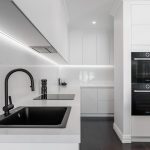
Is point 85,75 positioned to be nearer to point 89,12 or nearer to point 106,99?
point 106,99

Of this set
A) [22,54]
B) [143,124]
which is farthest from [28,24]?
[143,124]

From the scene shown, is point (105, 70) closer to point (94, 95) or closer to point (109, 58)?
point (109, 58)

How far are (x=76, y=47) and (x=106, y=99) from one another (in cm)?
169

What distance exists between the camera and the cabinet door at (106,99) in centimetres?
504

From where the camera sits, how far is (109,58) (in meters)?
5.30

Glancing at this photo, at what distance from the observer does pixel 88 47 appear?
17.5 ft

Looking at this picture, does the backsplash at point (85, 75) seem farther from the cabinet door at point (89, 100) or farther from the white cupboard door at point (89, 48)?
the cabinet door at point (89, 100)

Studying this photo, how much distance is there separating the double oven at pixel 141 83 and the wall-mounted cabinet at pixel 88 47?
211 centimetres

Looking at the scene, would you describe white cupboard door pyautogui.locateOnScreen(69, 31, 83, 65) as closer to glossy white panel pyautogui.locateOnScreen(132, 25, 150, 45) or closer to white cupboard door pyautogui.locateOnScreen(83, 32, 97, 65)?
white cupboard door pyautogui.locateOnScreen(83, 32, 97, 65)

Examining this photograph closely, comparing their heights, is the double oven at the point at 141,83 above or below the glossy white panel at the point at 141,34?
below

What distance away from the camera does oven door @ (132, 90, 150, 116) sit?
3195 mm

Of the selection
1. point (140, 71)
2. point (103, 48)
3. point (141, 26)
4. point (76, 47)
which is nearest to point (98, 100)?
point (103, 48)

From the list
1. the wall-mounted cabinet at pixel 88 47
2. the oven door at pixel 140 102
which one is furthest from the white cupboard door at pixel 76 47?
the oven door at pixel 140 102

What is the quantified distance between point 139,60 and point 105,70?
7.40 feet
